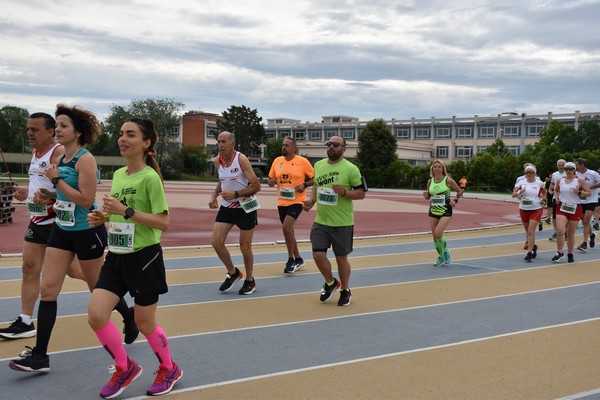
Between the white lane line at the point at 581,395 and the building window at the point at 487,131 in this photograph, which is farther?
the building window at the point at 487,131

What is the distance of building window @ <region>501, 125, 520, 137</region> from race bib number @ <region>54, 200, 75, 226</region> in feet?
341

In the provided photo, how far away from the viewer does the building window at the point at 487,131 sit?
104 metres

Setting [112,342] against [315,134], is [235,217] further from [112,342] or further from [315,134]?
[315,134]

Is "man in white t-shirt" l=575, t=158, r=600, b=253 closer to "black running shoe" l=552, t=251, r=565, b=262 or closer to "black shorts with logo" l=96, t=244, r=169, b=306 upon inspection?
"black running shoe" l=552, t=251, r=565, b=262

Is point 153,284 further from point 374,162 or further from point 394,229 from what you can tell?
point 374,162

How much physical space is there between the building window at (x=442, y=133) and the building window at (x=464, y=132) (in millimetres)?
1679

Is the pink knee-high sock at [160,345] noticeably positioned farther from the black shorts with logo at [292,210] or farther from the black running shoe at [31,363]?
the black shorts with logo at [292,210]

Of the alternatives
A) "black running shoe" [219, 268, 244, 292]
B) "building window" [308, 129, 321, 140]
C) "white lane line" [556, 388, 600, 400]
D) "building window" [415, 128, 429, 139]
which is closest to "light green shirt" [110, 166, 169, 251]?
"white lane line" [556, 388, 600, 400]

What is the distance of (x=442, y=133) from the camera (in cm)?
10894

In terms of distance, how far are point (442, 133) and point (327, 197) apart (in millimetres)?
103923

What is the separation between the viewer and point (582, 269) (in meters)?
12.1

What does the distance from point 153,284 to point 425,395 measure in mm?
2227

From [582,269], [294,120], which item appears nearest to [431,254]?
[582,269]

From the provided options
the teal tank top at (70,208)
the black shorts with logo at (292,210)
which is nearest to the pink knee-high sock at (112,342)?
the teal tank top at (70,208)
